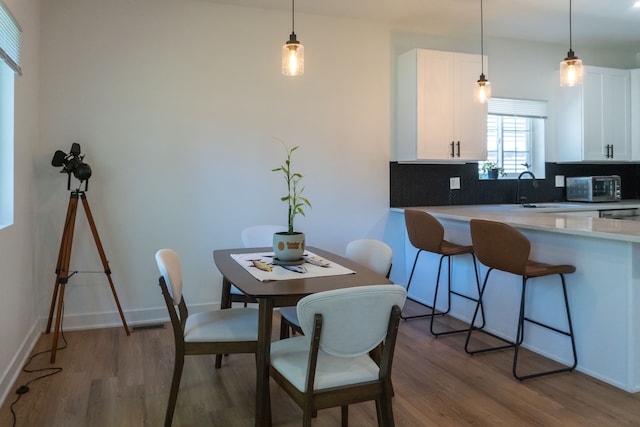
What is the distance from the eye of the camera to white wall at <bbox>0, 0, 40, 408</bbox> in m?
2.62

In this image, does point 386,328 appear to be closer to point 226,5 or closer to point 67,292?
point 67,292

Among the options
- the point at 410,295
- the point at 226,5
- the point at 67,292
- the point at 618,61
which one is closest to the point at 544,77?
the point at 618,61

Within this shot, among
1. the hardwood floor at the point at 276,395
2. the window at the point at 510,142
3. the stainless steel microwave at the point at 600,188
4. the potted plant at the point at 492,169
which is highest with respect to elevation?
the window at the point at 510,142

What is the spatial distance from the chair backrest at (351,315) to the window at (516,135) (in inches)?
142

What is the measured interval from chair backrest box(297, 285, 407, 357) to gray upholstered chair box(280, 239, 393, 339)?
84cm

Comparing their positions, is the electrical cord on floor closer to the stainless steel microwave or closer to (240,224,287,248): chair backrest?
(240,224,287,248): chair backrest

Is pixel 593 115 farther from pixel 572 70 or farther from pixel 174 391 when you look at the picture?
Result: pixel 174 391

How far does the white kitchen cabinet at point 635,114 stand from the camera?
16.6 feet

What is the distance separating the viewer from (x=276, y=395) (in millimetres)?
2586

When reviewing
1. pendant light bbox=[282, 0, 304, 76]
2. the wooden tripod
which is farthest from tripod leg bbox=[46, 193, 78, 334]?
pendant light bbox=[282, 0, 304, 76]

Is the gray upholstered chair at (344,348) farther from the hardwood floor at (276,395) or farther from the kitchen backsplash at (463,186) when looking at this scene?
the kitchen backsplash at (463,186)

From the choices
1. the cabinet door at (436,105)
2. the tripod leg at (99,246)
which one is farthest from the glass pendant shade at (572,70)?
the tripod leg at (99,246)

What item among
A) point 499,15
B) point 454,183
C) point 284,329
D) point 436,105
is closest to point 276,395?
point 284,329

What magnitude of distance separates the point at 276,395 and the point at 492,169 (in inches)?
135
